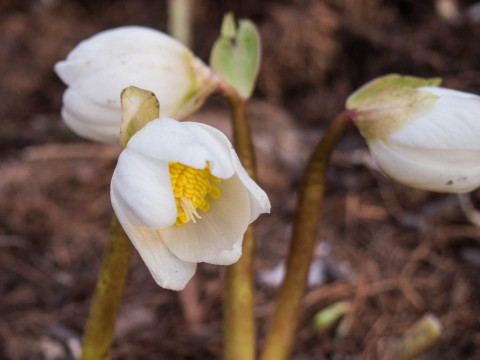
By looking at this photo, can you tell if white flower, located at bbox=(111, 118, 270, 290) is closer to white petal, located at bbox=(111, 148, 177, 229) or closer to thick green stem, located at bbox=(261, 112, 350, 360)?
white petal, located at bbox=(111, 148, 177, 229)

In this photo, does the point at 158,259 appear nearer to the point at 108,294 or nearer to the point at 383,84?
the point at 108,294

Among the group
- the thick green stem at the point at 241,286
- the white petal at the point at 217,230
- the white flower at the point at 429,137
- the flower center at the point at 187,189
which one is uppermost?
the white flower at the point at 429,137


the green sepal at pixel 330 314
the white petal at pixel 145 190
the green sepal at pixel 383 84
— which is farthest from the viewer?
the green sepal at pixel 330 314

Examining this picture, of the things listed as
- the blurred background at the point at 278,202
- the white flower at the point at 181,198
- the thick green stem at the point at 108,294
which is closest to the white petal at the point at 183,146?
the white flower at the point at 181,198

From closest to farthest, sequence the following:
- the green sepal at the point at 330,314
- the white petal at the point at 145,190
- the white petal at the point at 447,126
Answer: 1. the white petal at the point at 145,190
2. the white petal at the point at 447,126
3. the green sepal at the point at 330,314

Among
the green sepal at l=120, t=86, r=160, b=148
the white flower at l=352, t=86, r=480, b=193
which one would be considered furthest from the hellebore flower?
the green sepal at l=120, t=86, r=160, b=148

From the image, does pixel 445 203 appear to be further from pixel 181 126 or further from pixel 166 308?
pixel 181 126

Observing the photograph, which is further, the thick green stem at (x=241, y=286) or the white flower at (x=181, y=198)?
the thick green stem at (x=241, y=286)

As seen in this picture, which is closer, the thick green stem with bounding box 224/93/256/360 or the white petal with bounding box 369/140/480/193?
the white petal with bounding box 369/140/480/193

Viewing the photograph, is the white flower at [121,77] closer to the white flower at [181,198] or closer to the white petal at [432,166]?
the white flower at [181,198]
